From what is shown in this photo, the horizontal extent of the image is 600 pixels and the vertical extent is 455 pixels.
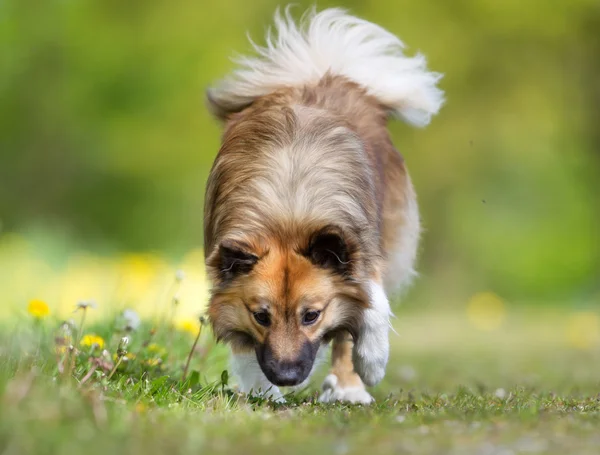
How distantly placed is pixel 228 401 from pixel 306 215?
3.49 feet

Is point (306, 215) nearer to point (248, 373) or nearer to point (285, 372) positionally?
point (285, 372)

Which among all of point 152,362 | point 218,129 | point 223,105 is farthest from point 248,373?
point 218,129

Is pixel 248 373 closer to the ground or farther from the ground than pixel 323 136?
closer to the ground

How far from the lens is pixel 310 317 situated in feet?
16.9

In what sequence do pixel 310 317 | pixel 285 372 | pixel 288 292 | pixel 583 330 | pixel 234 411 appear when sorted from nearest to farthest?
1. pixel 234 411
2. pixel 285 372
3. pixel 288 292
4. pixel 310 317
5. pixel 583 330

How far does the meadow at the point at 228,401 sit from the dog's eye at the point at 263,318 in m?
0.37

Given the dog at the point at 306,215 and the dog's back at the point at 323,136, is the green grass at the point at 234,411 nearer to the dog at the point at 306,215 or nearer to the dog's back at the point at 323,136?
the dog at the point at 306,215

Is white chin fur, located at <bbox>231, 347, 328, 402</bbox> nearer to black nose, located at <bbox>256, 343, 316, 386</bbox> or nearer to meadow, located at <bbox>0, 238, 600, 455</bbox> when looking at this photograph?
meadow, located at <bbox>0, 238, 600, 455</bbox>

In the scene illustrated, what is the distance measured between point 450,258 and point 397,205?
489 inches

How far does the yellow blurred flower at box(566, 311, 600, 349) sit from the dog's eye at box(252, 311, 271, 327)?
16.9 ft

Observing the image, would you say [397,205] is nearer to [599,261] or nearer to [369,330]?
[369,330]

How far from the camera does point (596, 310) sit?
47.1ft

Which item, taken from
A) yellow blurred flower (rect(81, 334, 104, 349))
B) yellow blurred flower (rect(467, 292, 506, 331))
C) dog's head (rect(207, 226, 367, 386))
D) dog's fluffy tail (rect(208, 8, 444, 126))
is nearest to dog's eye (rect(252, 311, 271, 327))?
dog's head (rect(207, 226, 367, 386))

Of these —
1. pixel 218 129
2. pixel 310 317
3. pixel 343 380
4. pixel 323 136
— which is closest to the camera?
pixel 310 317
